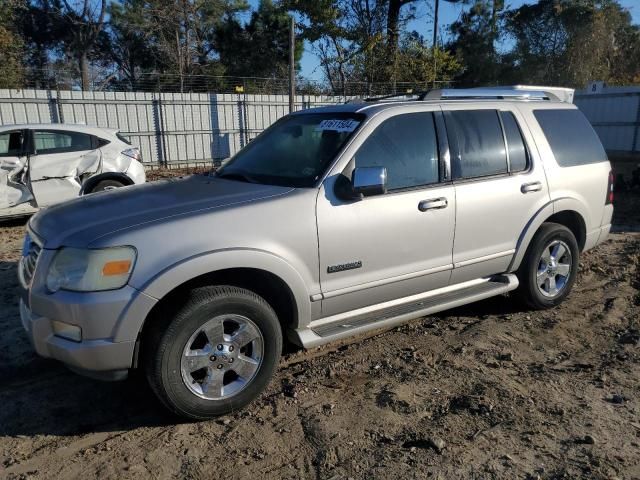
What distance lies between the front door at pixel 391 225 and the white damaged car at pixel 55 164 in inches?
224

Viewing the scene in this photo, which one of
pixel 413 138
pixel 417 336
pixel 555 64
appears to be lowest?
pixel 417 336

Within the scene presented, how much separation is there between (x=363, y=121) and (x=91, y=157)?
20.0 feet

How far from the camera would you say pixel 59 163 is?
8.23 meters

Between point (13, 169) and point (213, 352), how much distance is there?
6281mm

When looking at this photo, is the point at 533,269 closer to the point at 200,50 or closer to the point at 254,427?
the point at 254,427

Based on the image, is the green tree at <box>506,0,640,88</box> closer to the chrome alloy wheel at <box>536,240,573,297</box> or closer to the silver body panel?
the chrome alloy wheel at <box>536,240,573,297</box>

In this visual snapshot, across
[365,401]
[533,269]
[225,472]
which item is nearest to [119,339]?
[225,472]

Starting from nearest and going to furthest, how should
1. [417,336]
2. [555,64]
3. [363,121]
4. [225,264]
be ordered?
[225,264], [363,121], [417,336], [555,64]

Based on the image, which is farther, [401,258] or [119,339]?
[401,258]

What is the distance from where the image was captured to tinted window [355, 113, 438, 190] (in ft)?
12.5

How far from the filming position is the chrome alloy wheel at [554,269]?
490 cm

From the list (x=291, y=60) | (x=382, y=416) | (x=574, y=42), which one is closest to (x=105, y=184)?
(x=382, y=416)

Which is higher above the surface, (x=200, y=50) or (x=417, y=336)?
(x=200, y=50)

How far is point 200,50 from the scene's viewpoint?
106 feet
